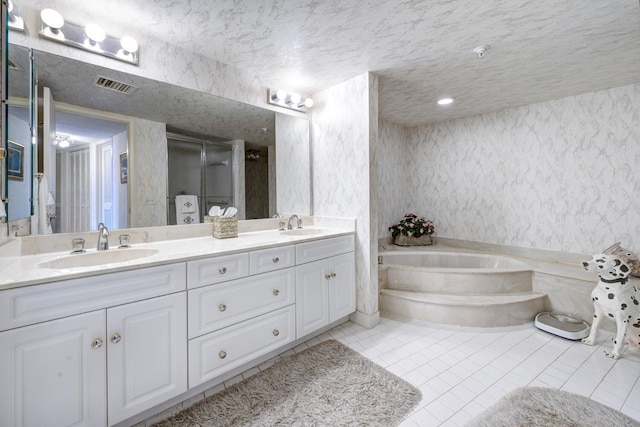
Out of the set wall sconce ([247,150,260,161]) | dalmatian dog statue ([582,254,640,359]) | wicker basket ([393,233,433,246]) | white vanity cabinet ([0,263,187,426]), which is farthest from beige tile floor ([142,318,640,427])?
wall sconce ([247,150,260,161])

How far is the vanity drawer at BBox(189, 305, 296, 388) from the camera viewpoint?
151cm

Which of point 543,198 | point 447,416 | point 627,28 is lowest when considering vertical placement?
point 447,416

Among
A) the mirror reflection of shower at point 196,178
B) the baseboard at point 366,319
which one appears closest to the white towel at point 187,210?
the mirror reflection of shower at point 196,178

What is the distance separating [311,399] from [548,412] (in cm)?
130

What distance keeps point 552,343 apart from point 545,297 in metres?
0.61

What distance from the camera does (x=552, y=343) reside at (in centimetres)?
217

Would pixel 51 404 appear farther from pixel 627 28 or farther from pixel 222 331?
pixel 627 28

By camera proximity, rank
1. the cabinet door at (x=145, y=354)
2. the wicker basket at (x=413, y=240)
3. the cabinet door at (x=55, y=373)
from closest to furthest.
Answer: the cabinet door at (x=55, y=373), the cabinet door at (x=145, y=354), the wicker basket at (x=413, y=240)

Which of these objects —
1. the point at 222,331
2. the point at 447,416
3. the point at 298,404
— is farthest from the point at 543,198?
the point at 222,331

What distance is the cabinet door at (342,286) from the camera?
7.51 feet

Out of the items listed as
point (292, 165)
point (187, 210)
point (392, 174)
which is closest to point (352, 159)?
point (292, 165)

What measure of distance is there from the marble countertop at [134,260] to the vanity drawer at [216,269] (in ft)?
0.13

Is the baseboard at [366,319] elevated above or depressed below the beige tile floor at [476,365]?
above

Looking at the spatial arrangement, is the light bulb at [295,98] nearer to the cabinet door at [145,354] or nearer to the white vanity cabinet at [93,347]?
the white vanity cabinet at [93,347]
